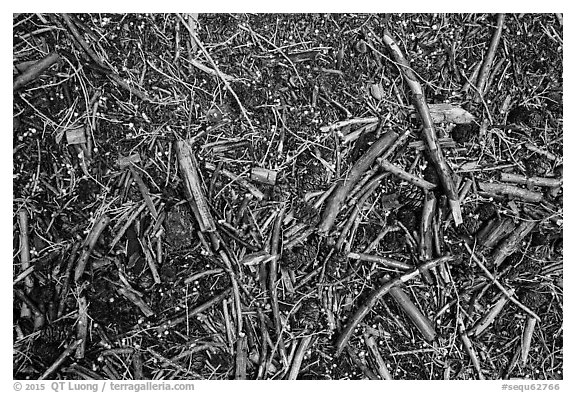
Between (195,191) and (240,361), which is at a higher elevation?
(195,191)

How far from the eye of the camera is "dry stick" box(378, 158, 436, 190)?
4.37 ft

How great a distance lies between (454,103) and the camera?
137cm

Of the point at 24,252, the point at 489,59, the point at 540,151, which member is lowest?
the point at 24,252

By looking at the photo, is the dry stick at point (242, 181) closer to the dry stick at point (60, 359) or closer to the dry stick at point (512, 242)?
the dry stick at point (60, 359)

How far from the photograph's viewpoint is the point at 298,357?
133 cm

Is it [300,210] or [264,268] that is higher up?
[300,210]

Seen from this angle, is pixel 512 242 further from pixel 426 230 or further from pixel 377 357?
pixel 377 357

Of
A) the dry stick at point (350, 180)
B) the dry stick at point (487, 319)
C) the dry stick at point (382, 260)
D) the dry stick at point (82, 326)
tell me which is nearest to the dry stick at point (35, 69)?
the dry stick at point (82, 326)

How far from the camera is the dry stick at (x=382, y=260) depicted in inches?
52.4

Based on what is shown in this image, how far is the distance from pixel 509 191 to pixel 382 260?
16.9 inches

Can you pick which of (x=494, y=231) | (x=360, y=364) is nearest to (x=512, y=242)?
(x=494, y=231)
